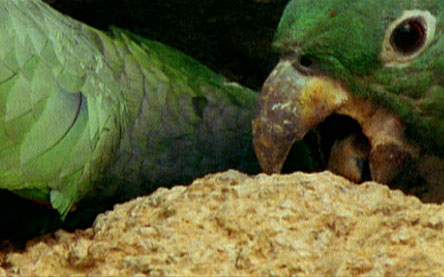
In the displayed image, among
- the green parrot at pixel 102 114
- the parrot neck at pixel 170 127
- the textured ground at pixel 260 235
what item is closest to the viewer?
the textured ground at pixel 260 235

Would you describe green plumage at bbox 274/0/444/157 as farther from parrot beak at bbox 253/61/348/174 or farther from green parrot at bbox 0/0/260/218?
green parrot at bbox 0/0/260/218

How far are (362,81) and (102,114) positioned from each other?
511 millimetres

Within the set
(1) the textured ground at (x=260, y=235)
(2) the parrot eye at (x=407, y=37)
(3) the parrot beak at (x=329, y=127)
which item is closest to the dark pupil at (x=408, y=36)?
(2) the parrot eye at (x=407, y=37)

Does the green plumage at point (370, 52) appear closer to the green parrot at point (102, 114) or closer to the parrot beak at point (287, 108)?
the parrot beak at point (287, 108)

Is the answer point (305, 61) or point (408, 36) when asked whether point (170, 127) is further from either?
point (408, 36)

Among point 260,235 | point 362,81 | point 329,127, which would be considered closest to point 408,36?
point 362,81

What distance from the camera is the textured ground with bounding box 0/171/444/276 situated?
1084 mm

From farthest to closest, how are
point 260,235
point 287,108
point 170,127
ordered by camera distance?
point 170,127
point 287,108
point 260,235

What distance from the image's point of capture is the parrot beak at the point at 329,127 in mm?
1646

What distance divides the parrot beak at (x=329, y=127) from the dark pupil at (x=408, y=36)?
0.12 m

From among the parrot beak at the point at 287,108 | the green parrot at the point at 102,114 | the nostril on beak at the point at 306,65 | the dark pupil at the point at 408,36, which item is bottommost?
the green parrot at the point at 102,114

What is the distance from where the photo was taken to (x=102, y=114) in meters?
1.75

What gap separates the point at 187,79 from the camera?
2.12 m

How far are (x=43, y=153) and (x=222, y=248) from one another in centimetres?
59
